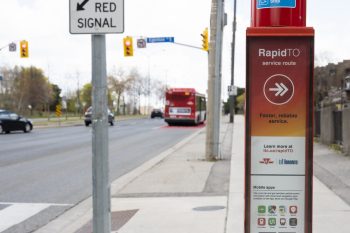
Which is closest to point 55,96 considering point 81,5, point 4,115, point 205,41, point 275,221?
point 4,115

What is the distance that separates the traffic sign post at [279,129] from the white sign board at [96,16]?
1.16 meters

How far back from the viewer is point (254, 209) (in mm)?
5133

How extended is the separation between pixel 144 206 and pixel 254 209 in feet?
13.0

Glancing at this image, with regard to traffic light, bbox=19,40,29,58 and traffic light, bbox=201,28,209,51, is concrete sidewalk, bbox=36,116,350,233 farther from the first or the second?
traffic light, bbox=19,40,29,58

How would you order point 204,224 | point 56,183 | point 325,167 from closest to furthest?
1. point 204,224
2. point 56,183
3. point 325,167

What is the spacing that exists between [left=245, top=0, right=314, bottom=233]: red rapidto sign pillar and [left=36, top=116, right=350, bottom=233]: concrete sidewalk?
190 centimetres

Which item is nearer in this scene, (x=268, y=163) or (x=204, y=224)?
(x=268, y=163)

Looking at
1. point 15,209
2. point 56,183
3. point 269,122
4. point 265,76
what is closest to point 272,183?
point 269,122

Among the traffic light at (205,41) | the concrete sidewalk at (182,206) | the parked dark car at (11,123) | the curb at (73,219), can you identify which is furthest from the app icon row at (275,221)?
the parked dark car at (11,123)

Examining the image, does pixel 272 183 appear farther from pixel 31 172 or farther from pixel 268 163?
pixel 31 172

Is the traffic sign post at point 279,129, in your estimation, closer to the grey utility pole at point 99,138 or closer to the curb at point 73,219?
the grey utility pole at point 99,138

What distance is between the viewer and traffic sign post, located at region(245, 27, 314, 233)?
4957 mm

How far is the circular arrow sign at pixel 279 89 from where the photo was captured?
5.00 metres

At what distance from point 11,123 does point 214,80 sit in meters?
23.1
